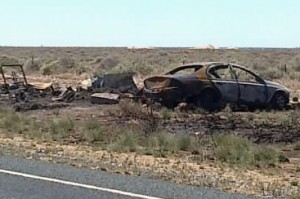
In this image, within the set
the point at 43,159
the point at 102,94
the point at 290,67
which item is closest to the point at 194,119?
the point at 102,94

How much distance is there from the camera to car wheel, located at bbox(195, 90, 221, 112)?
77.3ft

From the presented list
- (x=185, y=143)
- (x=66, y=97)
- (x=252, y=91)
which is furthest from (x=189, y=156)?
(x=66, y=97)

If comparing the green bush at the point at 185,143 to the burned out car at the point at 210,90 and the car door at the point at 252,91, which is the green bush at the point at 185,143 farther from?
the car door at the point at 252,91

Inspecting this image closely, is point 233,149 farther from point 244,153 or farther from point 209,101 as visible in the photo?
point 209,101

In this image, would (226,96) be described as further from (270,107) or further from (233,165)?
(233,165)

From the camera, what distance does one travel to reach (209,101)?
78.0 feet

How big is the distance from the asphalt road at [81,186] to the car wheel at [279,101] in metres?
13.4

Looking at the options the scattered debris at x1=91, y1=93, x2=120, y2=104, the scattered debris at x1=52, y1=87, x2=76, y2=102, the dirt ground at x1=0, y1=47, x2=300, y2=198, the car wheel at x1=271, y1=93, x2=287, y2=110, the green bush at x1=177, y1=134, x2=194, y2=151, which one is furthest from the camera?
the scattered debris at x1=52, y1=87, x2=76, y2=102

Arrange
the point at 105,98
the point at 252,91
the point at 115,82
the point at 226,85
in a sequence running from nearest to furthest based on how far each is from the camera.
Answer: the point at 226,85, the point at 252,91, the point at 105,98, the point at 115,82

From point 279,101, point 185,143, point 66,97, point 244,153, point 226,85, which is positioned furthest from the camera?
point 66,97

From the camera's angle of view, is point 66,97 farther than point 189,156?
Yes

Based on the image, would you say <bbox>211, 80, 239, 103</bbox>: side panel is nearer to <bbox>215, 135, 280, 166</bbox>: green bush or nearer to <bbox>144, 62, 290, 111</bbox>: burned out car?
<bbox>144, 62, 290, 111</bbox>: burned out car

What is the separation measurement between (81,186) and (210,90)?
13.3 metres

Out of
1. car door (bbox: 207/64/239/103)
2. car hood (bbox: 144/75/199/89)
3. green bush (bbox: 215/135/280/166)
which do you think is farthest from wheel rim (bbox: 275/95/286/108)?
green bush (bbox: 215/135/280/166)
